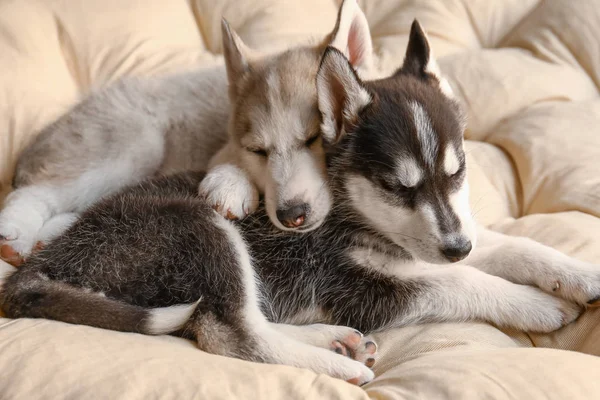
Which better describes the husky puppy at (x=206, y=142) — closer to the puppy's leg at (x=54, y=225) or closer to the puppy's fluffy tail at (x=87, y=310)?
the puppy's leg at (x=54, y=225)

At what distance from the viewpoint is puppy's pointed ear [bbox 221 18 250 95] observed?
2.06 metres

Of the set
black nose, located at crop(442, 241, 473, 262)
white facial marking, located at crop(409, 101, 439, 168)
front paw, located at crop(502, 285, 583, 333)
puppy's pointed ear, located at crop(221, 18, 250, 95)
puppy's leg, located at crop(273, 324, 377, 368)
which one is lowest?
front paw, located at crop(502, 285, 583, 333)

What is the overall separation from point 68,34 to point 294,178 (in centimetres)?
172

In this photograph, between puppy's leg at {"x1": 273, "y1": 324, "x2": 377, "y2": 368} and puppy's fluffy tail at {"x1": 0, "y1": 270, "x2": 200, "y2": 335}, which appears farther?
puppy's leg at {"x1": 273, "y1": 324, "x2": 377, "y2": 368}

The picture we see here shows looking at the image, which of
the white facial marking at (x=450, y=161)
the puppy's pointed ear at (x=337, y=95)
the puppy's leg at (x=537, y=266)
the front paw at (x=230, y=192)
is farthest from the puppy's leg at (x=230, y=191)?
the puppy's leg at (x=537, y=266)

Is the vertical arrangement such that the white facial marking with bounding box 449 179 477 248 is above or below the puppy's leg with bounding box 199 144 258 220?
below

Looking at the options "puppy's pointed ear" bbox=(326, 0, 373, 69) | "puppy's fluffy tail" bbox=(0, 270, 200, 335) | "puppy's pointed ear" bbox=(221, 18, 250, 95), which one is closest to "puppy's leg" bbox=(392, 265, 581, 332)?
"puppy's fluffy tail" bbox=(0, 270, 200, 335)

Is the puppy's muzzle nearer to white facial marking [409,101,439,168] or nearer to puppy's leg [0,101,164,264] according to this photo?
white facial marking [409,101,439,168]

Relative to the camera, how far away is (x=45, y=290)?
151cm

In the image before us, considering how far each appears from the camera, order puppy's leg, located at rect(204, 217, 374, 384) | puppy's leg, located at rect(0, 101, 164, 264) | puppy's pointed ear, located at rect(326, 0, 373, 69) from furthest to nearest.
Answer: puppy's leg, located at rect(0, 101, 164, 264), puppy's pointed ear, located at rect(326, 0, 373, 69), puppy's leg, located at rect(204, 217, 374, 384)

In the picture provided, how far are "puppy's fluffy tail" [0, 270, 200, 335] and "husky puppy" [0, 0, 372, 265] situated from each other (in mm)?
399

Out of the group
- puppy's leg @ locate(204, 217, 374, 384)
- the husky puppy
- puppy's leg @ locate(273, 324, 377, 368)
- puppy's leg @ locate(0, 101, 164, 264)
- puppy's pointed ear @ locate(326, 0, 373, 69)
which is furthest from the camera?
puppy's leg @ locate(0, 101, 164, 264)

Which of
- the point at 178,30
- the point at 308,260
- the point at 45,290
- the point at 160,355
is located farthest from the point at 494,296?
the point at 178,30

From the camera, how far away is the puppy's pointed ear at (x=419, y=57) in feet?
6.11
